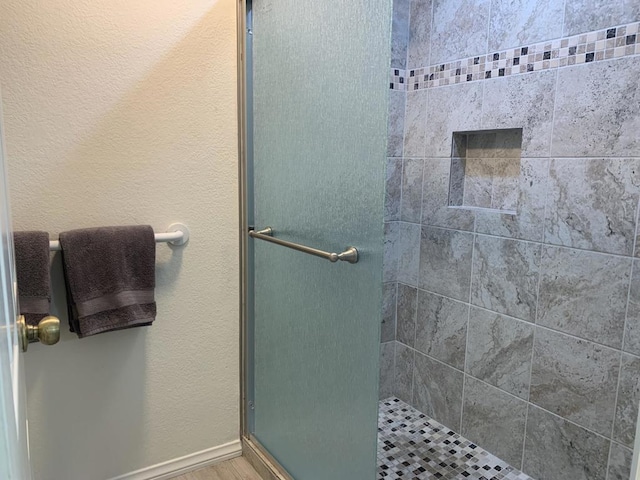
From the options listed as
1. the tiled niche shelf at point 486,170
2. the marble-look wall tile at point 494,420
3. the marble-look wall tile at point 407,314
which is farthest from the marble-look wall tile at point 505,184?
the marble-look wall tile at point 494,420

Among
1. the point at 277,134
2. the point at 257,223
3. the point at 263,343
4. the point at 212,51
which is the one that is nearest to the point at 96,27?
the point at 212,51

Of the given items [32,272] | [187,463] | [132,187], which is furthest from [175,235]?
[187,463]

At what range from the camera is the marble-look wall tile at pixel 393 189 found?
2.46 meters

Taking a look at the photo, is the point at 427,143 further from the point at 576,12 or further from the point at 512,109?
the point at 576,12

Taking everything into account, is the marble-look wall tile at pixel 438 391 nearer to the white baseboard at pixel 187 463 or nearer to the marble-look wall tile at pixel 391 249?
the marble-look wall tile at pixel 391 249

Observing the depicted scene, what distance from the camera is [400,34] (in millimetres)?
2406

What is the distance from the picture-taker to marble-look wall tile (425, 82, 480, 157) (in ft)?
6.92

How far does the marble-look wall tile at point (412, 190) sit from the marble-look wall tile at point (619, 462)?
4.10 ft

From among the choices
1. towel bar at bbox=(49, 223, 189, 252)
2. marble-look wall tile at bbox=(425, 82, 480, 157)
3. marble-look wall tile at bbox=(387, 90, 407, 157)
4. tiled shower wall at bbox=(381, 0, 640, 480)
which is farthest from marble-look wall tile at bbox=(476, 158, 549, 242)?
towel bar at bbox=(49, 223, 189, 252)

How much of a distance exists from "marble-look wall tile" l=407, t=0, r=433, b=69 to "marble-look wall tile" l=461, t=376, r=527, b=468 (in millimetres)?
1568

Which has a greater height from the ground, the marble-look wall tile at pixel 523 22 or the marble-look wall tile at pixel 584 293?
the marble-look wall tile at pixel 523 22

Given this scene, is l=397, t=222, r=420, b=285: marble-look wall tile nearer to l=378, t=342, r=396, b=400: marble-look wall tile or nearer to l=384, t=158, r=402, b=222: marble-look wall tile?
l=384, t=158, r=402, b=222: marble-look wall tile

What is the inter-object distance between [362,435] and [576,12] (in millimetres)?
1613

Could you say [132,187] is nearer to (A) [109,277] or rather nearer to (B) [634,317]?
(A) [109,277]
